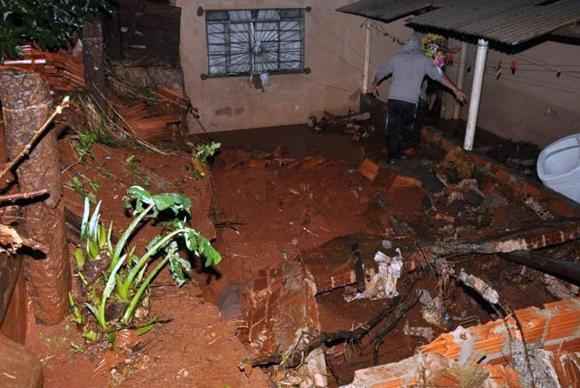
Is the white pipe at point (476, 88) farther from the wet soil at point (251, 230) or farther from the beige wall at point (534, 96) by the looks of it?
the beige wall at point (534, 96)

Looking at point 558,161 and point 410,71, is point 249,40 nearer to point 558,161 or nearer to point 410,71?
point 410,71

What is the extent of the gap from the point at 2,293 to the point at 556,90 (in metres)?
9.21

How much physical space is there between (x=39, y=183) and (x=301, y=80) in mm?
8845

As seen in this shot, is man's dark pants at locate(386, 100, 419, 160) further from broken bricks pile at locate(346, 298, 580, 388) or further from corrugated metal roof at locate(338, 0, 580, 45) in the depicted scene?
broken bricks pile at locate(346, 298, 580, 388)

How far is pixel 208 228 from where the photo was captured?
5180mm

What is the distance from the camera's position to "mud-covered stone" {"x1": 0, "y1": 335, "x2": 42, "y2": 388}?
7.82ft

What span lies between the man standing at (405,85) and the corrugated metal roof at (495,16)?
1.87 ft

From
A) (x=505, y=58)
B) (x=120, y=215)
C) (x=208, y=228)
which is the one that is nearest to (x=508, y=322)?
(x=208, y=228)

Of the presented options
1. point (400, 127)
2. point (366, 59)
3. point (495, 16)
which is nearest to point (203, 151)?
point (400, 127)

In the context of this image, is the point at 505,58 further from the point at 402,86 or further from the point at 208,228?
the point at 208,228

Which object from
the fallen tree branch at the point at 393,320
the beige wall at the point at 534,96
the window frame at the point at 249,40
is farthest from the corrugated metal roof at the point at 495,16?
the fallen tree branch at the point at 393,320

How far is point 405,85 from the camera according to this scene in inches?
314

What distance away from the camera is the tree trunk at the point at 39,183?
2682 mm

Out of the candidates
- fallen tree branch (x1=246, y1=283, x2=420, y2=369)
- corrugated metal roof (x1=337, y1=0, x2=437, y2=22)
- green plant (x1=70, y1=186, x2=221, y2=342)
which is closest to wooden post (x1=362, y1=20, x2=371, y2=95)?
corrugated metal roof (x1=337, y1=0, x2=437, y2=22)
